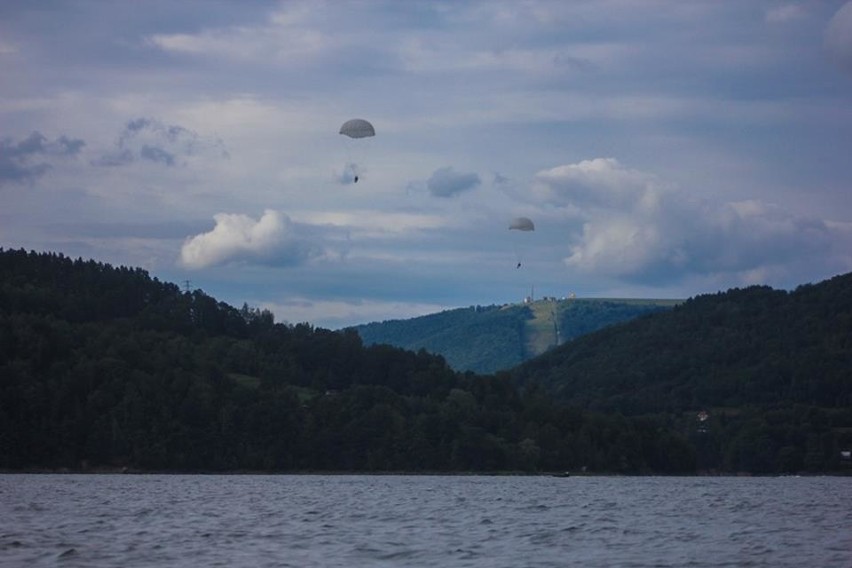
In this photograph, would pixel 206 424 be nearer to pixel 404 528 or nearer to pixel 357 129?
pixel 357 129

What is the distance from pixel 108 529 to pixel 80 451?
103944 millimetres

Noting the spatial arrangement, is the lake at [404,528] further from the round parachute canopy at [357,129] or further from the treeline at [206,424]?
the treeline at [206,424]

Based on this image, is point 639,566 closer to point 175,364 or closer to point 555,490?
point 555,490

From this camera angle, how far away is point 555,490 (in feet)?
436

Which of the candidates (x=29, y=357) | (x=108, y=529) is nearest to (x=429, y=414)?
(x=29, y=357)

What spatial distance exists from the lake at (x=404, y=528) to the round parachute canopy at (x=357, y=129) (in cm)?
2945

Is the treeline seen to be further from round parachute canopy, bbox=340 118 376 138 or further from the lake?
round parachute canopy, bbox=340 118 376 138

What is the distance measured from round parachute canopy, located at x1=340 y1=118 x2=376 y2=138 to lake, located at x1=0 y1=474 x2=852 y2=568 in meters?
29.5

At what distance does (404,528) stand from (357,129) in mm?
48951

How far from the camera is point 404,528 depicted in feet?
239

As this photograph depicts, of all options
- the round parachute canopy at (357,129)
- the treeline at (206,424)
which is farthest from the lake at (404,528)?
the treeline at (206,424)

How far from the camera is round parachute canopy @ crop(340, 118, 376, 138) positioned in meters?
114

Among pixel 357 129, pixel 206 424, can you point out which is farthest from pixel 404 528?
pixel 206 424

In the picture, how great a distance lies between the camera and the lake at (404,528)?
5656cm
